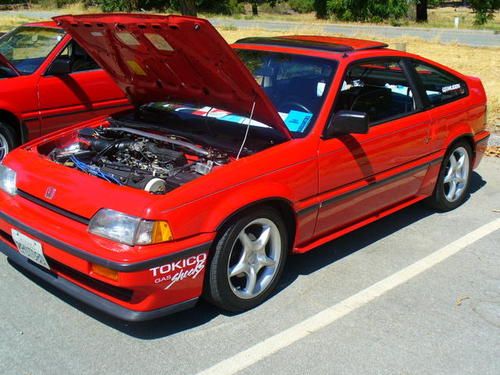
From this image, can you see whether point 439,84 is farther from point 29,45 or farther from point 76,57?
point 29,45

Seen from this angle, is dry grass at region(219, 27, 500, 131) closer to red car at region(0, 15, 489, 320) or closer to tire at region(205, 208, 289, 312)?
red car at region(0, 15, 489, 320)

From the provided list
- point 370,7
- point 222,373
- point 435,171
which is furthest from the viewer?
point 370,7

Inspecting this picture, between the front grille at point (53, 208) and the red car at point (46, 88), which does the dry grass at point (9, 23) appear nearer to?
the red car at point (46, 88)

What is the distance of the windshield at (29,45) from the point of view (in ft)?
22.0

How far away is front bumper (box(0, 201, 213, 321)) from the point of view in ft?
10.2

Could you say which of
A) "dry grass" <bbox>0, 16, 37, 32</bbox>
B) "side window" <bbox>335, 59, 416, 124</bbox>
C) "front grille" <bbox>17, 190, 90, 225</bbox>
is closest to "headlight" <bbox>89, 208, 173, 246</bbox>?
"front grille" <bbox>17, 190, 90, 225</bbox>

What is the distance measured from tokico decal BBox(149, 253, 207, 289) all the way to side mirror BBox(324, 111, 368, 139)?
4.25ft

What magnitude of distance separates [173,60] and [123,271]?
62.4 inches

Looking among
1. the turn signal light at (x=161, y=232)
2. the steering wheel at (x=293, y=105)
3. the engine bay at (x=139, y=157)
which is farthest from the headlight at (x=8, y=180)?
the steering wheel at (x=293, y=105)

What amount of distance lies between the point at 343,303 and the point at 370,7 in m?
45.2

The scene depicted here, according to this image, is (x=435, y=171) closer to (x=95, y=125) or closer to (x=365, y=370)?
(x=365, y=370)

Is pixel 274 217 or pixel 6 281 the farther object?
pixel 6 281

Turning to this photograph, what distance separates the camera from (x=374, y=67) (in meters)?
4.77

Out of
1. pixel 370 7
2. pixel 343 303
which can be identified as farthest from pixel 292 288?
pixel 370 7
